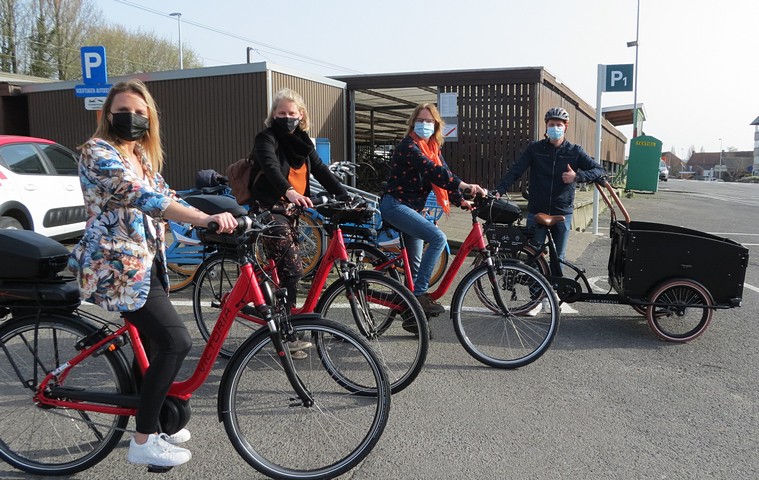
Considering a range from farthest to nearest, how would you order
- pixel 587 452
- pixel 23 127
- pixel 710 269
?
pixel 23 127 → pixel 710 269 → pixel 587 452

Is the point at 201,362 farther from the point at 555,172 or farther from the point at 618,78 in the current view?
the point at 618,78

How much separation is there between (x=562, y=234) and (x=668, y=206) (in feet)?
57.4

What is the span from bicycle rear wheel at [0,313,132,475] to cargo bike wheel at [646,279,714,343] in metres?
4.09

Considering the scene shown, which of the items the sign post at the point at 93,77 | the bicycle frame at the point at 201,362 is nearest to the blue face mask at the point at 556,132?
the bicycle frame at the point at 201,362

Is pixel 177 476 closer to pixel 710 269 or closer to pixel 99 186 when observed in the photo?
pixel 99 186

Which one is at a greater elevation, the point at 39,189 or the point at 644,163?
the point at 644,163

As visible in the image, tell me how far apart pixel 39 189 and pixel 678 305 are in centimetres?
731

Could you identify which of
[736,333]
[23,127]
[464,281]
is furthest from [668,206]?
[23,127]

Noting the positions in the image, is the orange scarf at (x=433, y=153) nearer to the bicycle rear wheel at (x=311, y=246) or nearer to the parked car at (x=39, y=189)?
the bicycle rear wheel at (x=311, y=246)

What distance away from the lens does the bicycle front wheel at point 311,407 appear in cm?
273

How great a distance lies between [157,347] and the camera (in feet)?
8.70

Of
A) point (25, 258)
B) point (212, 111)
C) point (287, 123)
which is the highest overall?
point (212, 111)

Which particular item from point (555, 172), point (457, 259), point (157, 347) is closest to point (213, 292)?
point (157, 347)

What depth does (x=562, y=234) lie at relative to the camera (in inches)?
217
